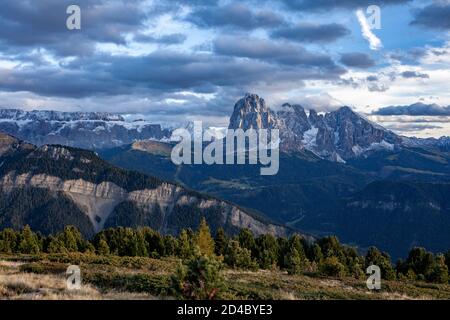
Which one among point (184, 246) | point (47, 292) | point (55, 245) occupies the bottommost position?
point (55, 245)

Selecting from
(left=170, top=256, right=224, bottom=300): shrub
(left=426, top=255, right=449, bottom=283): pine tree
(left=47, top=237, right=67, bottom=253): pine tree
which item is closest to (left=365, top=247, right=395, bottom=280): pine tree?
(left=426, top=255, right=449, bottom=283): pine tree

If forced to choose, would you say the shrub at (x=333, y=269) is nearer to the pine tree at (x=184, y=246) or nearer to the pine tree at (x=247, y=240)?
the pine tree at (x=184, y=246)

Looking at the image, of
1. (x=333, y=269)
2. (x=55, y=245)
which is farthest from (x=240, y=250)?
(x=55, y=245)

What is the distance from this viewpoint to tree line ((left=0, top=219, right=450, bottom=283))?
82.2 metres

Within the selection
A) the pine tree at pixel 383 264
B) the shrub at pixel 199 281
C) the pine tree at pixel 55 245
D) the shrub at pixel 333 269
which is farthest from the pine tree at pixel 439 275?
the pine tree at pixel 55 245

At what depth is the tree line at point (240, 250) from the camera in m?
82.2

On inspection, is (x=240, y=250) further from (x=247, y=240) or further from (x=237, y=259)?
(x=247, y=240)

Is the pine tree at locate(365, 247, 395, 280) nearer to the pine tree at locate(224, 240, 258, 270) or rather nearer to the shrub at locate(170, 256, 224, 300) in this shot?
the pine tree at locate(224, 240, 258, 270)

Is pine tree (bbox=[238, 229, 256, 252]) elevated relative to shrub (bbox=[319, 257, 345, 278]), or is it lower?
lower

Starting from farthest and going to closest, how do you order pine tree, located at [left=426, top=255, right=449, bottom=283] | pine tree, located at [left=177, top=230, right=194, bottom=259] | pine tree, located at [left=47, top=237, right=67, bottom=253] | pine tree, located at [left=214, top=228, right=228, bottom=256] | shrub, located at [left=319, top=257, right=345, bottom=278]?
1. pine tree, located at [left=214, top=228, right=228, bottom=256]
2. pine tree, located at [left=47, top=237, right=67, bottom=253]
3. pine tree, located at [left=177, top=230, right=194, bottom=259]
4. pine tree, located at [left=426, top=255, right=449, bottom=283]
5. shrub, located at [left=319, top=257, right=345, bottom=278]

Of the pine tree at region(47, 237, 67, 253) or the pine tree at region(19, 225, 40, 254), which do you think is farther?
the pine tree at region(19, 225, 40, 254)

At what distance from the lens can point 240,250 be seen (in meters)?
85.0
